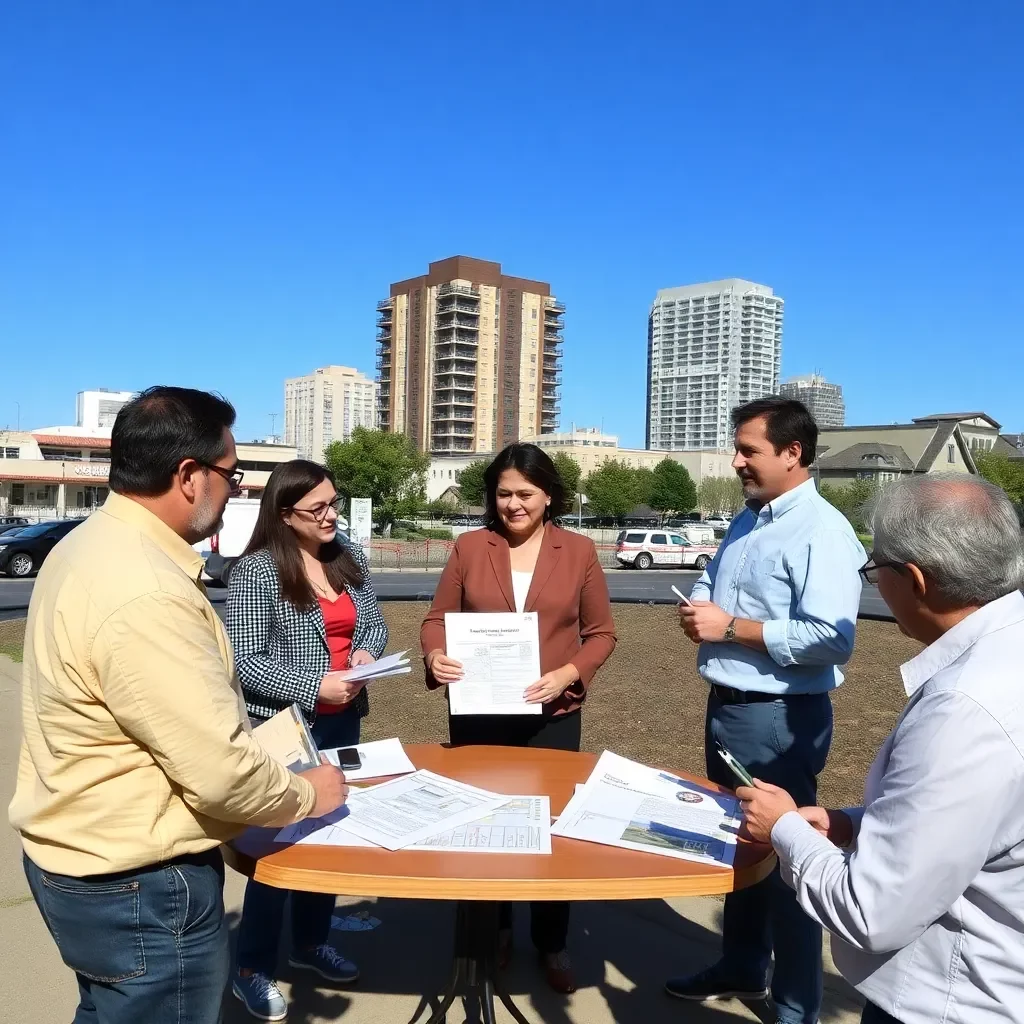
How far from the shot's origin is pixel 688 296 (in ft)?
527

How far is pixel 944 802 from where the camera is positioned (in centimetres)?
151

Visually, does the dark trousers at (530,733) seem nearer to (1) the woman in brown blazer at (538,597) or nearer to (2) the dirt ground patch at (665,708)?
(1) the woman in brown blazer at (538,597)

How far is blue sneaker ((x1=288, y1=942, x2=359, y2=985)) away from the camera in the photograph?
3408 millimetres

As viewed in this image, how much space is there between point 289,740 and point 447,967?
168 centimetres

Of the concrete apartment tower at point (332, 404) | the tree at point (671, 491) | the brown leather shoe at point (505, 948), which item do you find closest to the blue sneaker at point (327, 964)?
the brown leather shoe at point (505, 948)

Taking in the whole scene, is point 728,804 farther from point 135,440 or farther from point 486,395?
point 486,395

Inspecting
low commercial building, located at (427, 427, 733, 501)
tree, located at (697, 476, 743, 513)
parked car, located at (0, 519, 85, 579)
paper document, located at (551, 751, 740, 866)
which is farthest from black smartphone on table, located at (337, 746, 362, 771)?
low commercial building, located at (427, 427, 733, 501)

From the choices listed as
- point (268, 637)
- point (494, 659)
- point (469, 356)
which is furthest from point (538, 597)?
point (469, 356)

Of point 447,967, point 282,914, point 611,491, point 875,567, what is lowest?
point 447,967

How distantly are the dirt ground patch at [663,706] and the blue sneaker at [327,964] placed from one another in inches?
129

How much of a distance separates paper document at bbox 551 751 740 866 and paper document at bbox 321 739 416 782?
61cm

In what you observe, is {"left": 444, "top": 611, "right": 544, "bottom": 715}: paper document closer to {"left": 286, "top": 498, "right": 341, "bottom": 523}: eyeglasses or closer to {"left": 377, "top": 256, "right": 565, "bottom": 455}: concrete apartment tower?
{"left": 286, "top": 498, "right": 341, "bottom": 523}: eyeglasses

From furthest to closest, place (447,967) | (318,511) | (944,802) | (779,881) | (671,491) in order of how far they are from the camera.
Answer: (671,491), (447,967), (318,511), (779,881), (944,802)

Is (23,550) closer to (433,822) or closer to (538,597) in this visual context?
(538,597)
